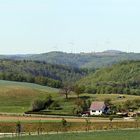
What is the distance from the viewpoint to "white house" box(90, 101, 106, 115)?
123 m

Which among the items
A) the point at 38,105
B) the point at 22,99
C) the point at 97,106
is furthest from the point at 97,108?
the point at 22,99

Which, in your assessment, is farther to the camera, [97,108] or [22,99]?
[22,99]

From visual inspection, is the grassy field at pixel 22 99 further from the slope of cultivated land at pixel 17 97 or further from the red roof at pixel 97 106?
the red roof at pixel 97 106

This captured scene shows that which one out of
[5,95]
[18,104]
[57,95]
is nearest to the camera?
[18,104]

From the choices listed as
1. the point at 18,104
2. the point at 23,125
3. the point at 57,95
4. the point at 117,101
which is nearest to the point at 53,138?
the point at 23,125

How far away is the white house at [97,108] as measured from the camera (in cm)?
12291

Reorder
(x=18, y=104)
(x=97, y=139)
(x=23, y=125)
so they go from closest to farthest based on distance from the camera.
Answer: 1. (x=97, y=139)
2. (x=23, y=125)
3. (x=18, y=104)

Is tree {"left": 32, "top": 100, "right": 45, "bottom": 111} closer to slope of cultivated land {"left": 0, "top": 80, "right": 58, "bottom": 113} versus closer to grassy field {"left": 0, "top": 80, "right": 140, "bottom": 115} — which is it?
grassy field {"left": 0, "top": 80, "right": 140, "bottom": 115}

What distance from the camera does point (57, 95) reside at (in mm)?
153125

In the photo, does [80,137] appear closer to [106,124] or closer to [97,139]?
[97,139]

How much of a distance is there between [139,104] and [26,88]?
3875cm

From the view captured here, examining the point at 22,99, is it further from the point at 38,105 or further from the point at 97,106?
the point at 97,106

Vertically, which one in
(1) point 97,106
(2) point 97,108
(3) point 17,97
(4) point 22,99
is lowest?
(2) point 97,108

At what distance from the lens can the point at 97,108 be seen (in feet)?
410
